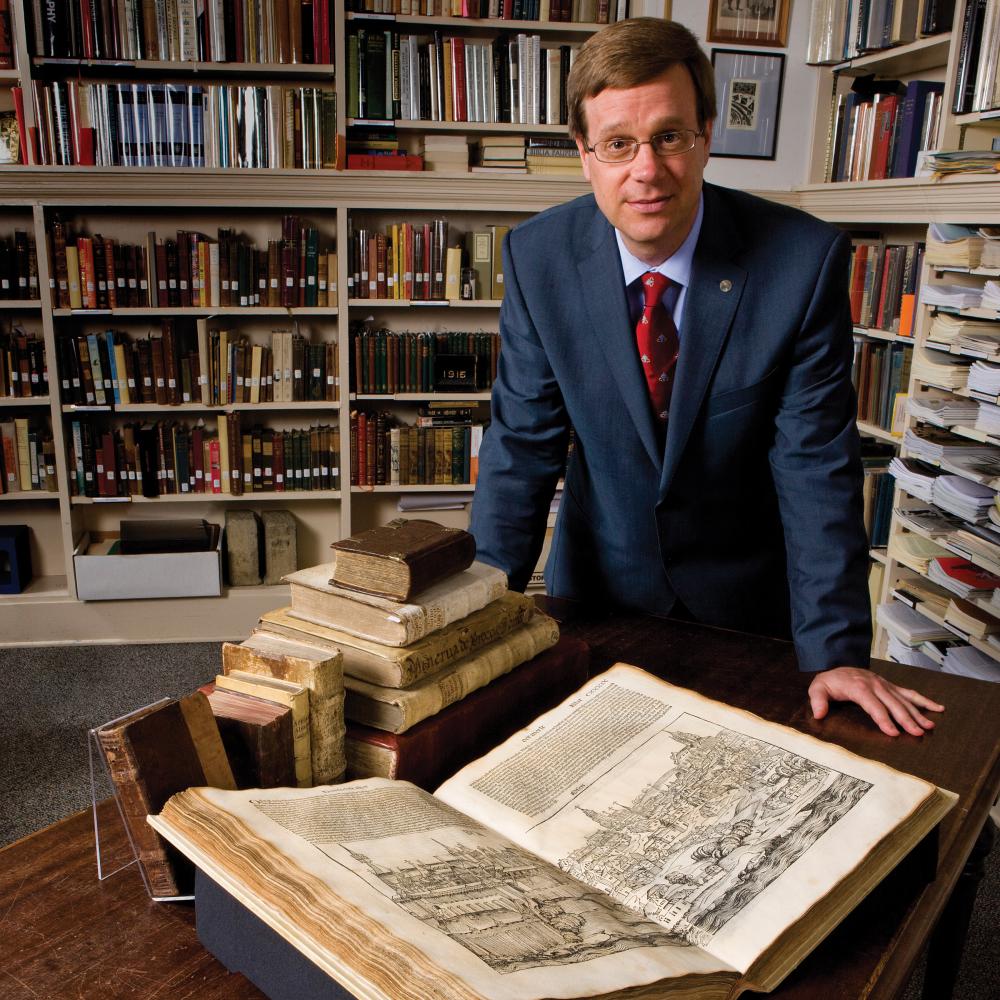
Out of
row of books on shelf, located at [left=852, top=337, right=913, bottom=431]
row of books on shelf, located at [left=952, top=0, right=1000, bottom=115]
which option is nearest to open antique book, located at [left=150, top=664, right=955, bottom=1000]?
row of books on shelf, located at [left=952, top=0, right=1000, bottom=115]

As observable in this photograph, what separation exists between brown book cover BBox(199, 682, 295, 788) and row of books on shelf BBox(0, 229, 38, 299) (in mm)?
3129

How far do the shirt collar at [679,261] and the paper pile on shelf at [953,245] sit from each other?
1.44 metres

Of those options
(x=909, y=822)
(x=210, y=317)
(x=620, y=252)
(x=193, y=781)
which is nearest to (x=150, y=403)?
(x=210, y=317)

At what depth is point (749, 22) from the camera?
3492 mm

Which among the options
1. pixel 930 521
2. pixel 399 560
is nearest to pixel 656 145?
pixel 399 560

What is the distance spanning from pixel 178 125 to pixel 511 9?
127cm

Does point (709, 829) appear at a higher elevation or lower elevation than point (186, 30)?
lower

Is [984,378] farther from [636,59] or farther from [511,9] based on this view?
[511,9]

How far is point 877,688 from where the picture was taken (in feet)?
3.66

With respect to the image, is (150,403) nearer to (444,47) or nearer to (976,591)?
(444,47)

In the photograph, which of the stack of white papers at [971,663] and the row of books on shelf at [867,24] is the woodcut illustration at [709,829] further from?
the row of books on shelf at [867,24]

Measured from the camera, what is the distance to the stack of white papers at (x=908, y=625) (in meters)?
2.82

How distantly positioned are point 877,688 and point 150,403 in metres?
3.08

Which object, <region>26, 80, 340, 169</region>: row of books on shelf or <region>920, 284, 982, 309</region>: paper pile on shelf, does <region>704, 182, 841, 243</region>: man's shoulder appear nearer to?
<region>920, 284, 982, 309</region>: paper pile on shelf
